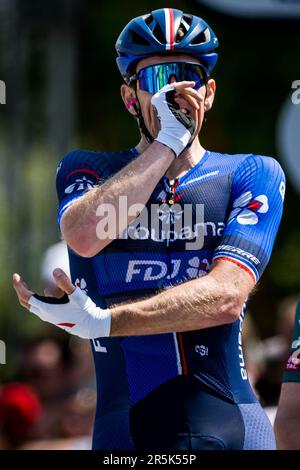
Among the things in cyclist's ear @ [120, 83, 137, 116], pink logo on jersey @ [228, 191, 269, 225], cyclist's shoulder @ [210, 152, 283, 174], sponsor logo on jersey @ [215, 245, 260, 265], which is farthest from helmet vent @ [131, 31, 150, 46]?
sponsor logo on jersey @ [215, 245, 260, 265]

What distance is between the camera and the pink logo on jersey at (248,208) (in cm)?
399

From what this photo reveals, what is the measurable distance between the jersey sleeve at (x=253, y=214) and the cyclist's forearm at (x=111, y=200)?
31 cm

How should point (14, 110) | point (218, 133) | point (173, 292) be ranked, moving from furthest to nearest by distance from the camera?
point (218, 133)
point (14, 110)
point (173, 292)

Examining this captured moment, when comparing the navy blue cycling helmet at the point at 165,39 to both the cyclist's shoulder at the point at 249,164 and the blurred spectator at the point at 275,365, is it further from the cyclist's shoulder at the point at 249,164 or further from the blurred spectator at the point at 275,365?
the blurred spectator at the point at 275,365

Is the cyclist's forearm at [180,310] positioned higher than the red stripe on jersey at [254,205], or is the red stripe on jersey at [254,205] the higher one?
the red stripe on jersey at [254,205]

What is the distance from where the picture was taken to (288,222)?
1545 cm

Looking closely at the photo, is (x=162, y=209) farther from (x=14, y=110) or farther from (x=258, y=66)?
(x=258, y=66)

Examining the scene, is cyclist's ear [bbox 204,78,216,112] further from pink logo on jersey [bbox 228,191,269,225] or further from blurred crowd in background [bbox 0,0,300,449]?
blurred crowd in background [bbox 0,0,300,449]

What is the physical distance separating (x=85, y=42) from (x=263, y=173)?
12568mm

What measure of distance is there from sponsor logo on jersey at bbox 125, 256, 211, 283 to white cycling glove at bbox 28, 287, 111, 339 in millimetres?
→ 309

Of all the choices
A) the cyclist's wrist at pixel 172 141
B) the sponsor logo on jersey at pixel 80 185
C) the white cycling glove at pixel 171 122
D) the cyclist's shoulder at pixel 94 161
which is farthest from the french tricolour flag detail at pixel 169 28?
the sponsor logo on jersey at pixel 80 185

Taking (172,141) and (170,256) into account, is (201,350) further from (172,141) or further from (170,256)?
(172,141)

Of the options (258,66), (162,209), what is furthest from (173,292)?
(258,66)
